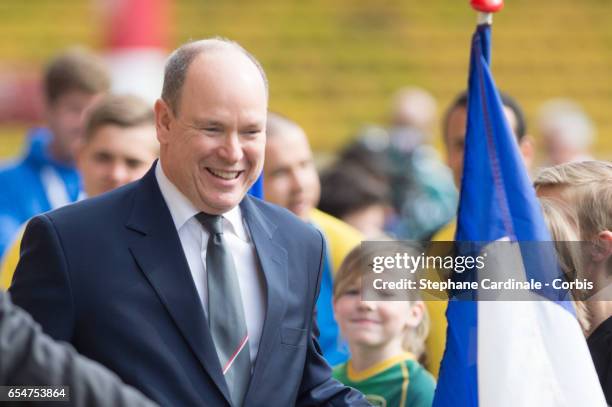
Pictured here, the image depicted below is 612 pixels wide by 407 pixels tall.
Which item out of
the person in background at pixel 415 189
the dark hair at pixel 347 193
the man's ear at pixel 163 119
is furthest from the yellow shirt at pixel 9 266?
the person in background at pixel 415 189

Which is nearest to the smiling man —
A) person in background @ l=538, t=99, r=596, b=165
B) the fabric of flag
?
the fabric of flag

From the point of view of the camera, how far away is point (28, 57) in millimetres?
14500

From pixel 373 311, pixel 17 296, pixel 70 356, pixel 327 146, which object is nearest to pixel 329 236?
pixel 373 311

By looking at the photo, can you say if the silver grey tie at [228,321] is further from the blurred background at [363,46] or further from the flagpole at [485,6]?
the blurred background at [363,46]

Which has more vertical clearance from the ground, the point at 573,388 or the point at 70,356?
the point at 70,356

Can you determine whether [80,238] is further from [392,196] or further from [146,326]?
[392,196]

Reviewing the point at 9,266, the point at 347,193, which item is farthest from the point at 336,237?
the point at 347,193

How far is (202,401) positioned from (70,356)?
2.34 feet

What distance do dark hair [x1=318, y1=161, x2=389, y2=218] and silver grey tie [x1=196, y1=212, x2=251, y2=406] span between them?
3543mm

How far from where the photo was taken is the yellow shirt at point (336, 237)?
4543 millimetres

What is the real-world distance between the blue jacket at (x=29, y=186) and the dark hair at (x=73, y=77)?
28cm

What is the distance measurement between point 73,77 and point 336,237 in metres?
1.92

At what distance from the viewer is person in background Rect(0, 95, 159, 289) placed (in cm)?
441

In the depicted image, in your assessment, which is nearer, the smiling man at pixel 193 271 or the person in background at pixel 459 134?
the smiling man at pixel 193 271
